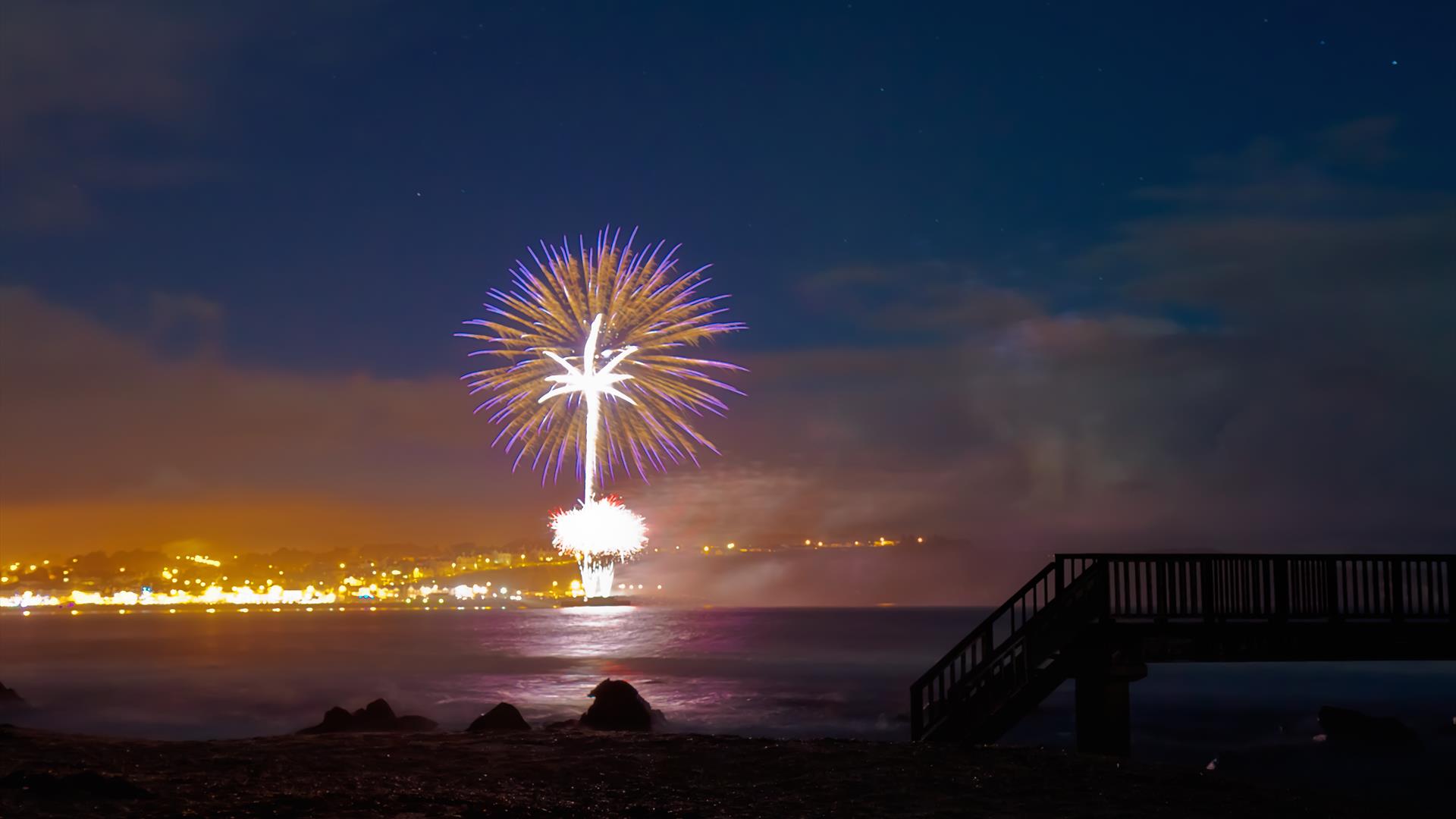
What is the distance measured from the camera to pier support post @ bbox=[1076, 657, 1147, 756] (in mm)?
23719

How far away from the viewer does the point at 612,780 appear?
1691 centimetres

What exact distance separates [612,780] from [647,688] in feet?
217

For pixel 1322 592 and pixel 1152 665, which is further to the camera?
pixel 1152 665

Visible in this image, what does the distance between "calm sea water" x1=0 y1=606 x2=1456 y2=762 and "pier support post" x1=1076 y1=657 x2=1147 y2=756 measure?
19484 millimetres

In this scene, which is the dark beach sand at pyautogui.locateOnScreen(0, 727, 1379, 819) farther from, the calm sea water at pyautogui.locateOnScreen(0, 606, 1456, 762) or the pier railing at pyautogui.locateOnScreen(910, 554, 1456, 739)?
the calm sea water at pyautogui.locateOnScreen(0, 606, 1456, 762)

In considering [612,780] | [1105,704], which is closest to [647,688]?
[1105,704]

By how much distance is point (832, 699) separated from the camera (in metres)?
68.6

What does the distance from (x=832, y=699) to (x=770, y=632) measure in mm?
132279

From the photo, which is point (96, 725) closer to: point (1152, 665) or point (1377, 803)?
point (1377, 803)

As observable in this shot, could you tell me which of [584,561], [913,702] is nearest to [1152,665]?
[584,561]

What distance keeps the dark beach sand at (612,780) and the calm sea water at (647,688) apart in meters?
22.8

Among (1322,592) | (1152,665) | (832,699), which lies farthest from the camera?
(1152,665)

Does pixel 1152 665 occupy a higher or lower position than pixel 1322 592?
lower

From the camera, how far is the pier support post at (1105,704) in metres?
23.7
